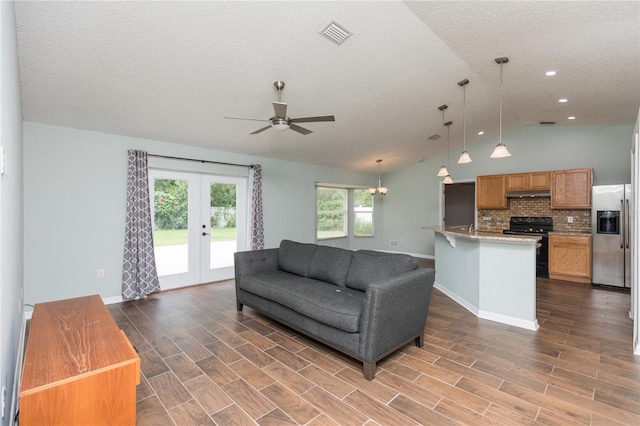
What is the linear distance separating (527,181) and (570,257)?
→ 64.8 inches

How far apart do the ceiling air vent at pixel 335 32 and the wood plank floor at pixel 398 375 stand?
9.60ft

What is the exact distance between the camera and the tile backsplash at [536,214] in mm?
6012

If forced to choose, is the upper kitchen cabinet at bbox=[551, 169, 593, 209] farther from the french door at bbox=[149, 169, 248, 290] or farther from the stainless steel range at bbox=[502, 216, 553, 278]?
the french door at bbox=[149, 169, 248, 290]

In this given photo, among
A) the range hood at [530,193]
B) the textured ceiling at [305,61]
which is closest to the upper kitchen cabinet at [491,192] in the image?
the range hood at [530,193]

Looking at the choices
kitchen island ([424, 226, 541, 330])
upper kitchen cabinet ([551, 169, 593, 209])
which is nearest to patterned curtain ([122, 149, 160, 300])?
kitchen island ([424, 226, 541, 330])

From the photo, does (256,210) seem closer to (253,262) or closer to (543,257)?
(253,262)

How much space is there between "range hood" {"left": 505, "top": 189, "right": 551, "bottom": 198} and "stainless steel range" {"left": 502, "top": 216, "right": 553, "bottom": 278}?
481 mm

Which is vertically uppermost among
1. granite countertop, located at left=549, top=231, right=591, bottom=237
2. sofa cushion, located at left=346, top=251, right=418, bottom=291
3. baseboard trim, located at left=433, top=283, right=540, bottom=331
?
granite countertop, located at left=549, top=231, right=591, bottom=237

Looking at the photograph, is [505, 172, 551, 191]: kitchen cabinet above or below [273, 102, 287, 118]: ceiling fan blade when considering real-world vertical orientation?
below

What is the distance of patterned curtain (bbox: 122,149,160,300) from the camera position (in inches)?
174

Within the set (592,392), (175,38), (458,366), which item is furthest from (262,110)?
(592,392)

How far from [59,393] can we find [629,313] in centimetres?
570

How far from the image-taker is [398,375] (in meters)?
2.50

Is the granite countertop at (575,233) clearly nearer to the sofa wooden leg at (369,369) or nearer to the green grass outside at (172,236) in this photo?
the sofa wooden leg at (369,369)
